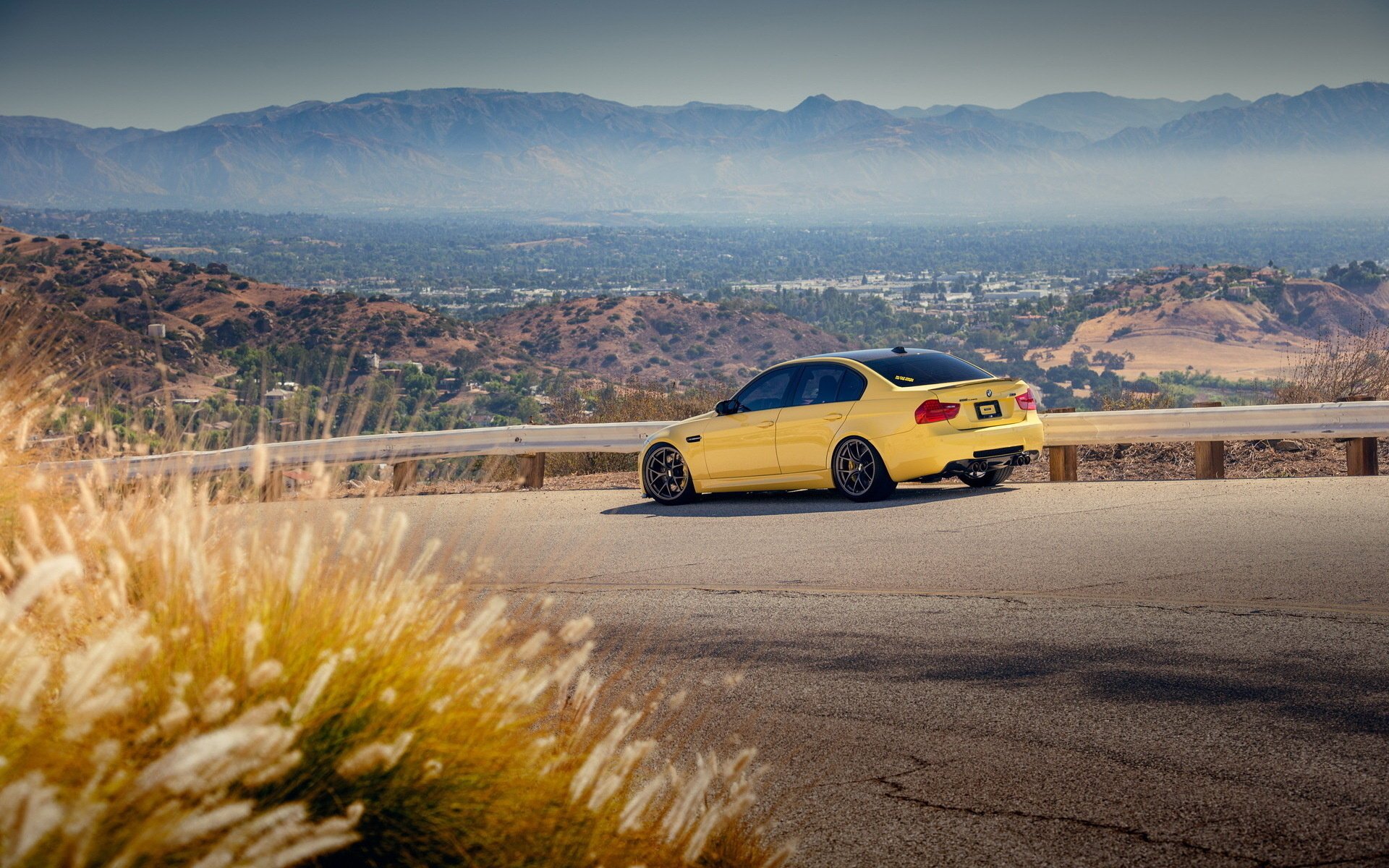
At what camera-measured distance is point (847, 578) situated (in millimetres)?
9734

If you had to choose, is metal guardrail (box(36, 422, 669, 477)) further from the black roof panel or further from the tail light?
the tail light

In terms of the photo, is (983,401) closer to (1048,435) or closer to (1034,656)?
(1048,435)

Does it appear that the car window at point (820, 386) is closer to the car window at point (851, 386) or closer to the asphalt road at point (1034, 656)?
the car window at point (851, 386)

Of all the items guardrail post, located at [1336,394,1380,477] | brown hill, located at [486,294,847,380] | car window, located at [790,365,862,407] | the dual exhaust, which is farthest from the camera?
brown hill, located at [486,294,847,380]

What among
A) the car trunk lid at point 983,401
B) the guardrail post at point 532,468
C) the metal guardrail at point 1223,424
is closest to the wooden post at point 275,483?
the guardrail post at point 532,468

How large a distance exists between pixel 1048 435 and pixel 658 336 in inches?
2904

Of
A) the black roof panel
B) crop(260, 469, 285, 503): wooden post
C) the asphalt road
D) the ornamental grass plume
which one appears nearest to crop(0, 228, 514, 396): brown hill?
crop(260, 469, 285, 503): wooden post

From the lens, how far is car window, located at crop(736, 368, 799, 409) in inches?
573

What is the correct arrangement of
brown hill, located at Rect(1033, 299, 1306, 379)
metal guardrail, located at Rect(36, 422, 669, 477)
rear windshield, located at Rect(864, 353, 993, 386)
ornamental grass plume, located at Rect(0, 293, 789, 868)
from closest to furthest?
ornamental grass plume, located at Rect(0, 293, 789, 868) < rear windshield, located at Rect(864, 353, 993, 386) < metal guardrail, located at Rect(36, 422, 669, 477) < brown hill, located at Rect(1033, 299, 1306, 379)

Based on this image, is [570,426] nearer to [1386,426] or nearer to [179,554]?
[1386,426]

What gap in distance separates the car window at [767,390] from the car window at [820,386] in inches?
7.7

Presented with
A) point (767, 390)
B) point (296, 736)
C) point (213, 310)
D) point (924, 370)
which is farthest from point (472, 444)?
point (213, 310)

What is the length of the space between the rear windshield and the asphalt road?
132cm

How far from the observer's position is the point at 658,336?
87938 millimetres
